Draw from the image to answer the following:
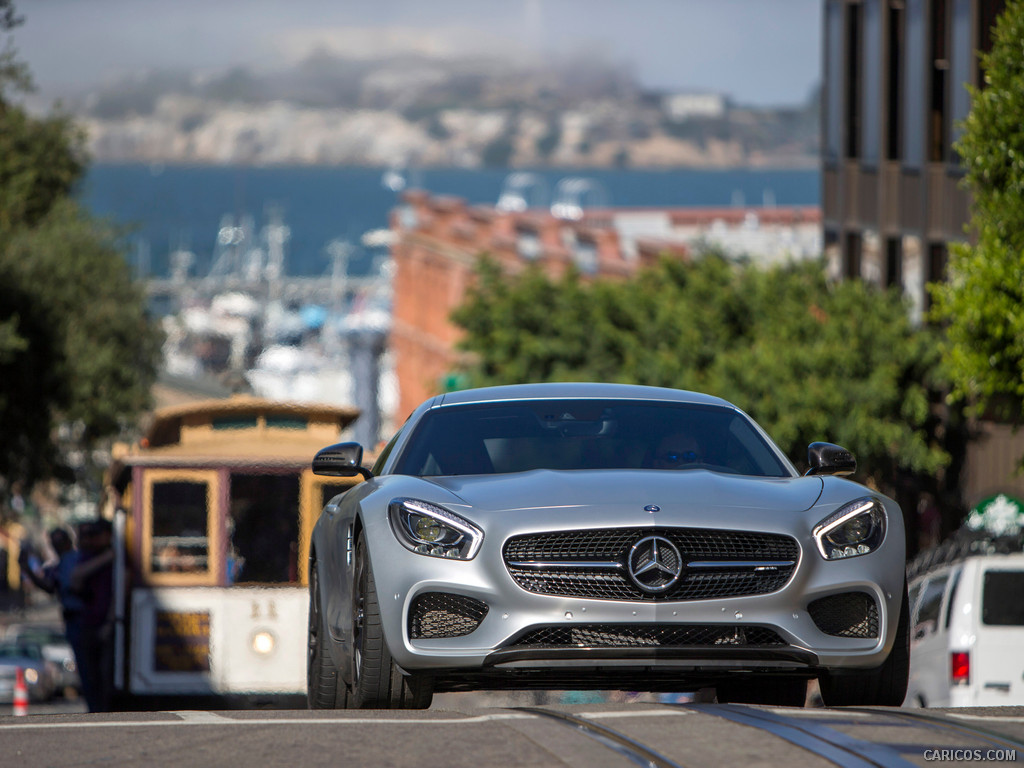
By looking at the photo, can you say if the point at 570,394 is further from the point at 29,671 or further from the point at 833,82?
the point at 29,671

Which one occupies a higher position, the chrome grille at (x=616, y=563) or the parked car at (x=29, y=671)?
the chrome grille at (x=616, y=563)

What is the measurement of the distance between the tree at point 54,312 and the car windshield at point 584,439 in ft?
58.5

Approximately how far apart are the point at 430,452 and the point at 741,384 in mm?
19465

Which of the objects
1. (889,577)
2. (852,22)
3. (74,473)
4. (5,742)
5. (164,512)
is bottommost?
(74,473)

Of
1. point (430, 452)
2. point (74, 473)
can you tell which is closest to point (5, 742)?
point (430, 452)

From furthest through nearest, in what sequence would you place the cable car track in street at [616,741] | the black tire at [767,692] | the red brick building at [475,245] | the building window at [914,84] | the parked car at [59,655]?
the red brick building at [475,245] < the parked car at [59,655] < the building window at [914,84] < the black tire at [767,692] < the cable car track in street at [616,741]

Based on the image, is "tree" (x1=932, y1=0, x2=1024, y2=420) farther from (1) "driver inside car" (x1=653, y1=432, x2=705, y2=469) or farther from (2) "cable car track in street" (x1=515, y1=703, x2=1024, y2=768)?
(2) "cable car track in street" (x1=515, y1=703, x2=1024, y2=768)

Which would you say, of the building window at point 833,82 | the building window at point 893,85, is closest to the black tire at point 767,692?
the building window at point 893,85

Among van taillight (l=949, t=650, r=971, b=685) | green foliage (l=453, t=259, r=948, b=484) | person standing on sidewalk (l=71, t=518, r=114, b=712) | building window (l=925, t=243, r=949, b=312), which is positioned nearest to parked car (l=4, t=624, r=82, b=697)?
green foliage (l=453, t=259, r=948, b=484)

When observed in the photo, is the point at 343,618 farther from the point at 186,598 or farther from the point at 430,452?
the point at 186,598

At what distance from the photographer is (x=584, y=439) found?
7.97 metres

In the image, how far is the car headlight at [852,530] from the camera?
697cm

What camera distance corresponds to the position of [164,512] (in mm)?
16422

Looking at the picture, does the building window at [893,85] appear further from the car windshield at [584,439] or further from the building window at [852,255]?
the car windshield at [584,439]
